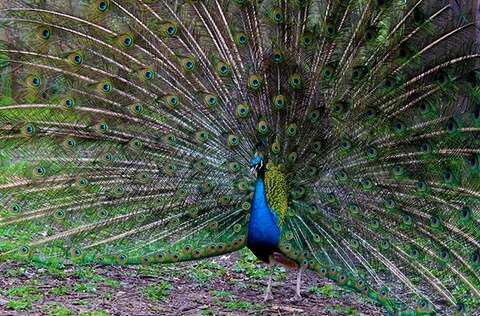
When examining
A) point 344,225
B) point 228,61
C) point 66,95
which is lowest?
point 344,225

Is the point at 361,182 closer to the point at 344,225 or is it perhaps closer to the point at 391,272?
the point at 344,225

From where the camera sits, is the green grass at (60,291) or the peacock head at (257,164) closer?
the peacock head at (257,164)

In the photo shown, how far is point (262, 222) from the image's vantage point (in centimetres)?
493

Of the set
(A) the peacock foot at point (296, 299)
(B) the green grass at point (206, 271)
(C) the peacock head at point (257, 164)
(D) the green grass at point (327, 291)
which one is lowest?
(A) the peacock foot at point (296, 299)

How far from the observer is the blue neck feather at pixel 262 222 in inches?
194

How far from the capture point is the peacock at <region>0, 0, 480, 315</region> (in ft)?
15.6

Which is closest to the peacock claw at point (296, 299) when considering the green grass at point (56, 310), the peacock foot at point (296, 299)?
the peacock foot at point (296, 299)

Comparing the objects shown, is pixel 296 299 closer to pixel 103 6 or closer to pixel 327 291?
pixel 327 291

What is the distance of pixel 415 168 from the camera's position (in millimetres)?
4855

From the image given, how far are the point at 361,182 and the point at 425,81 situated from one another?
0.80 metres

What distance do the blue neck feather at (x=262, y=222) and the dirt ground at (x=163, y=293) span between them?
26.6 inches

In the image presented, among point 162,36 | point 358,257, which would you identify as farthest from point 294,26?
point 358,257

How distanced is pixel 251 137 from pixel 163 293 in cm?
150

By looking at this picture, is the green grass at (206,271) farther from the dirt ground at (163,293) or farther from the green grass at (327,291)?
the green grass at (327,291)
